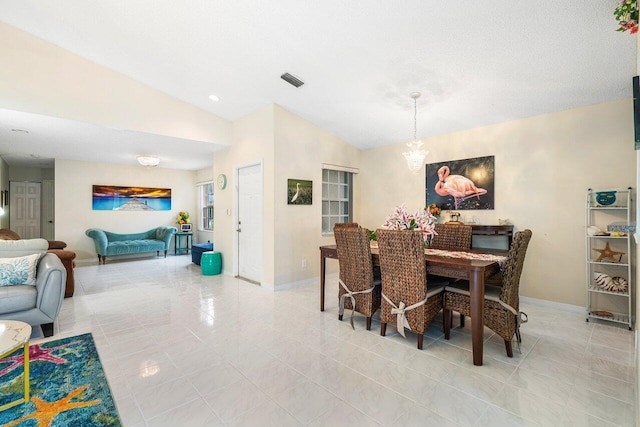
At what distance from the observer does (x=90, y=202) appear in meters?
6.93

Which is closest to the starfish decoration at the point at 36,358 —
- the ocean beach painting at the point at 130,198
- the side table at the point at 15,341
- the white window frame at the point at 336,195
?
→ the side table at the point at 15,341

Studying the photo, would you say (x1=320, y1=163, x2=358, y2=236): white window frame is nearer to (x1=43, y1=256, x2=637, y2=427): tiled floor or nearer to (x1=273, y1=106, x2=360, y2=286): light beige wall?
(x1=273, y1=106, x2=360, y2=286): light beige wall

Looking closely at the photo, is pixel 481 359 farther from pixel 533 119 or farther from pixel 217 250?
pixel 217 250

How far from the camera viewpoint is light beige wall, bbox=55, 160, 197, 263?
659cm

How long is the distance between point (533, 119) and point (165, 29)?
452 cm

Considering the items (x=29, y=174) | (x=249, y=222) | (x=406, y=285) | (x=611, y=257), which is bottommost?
(x=406, y=285)

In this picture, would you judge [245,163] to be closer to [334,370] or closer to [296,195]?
[296,195]

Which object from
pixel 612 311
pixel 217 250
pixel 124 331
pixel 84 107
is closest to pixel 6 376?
pixel 124 331

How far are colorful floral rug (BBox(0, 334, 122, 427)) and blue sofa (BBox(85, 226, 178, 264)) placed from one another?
15.0 feet

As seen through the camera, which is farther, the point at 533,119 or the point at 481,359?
the point at 533,119

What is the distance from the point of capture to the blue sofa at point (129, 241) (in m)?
6.54

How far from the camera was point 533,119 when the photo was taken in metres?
3.79

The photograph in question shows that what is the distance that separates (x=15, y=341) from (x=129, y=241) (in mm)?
6153

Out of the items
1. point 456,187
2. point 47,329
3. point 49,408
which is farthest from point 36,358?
point 456,187
